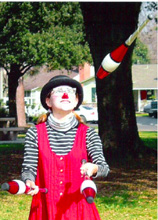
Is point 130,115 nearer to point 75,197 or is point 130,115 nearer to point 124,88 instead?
point 124,88

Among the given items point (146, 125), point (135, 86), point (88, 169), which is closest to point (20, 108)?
point (146, 125)

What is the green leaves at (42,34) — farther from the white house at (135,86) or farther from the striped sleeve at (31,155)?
the white house at (135,86)

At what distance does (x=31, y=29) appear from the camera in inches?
992

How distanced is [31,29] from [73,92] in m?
22.0

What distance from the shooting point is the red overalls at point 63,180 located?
138 inches

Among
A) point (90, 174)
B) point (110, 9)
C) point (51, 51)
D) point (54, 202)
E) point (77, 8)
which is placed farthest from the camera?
point (51, 51)

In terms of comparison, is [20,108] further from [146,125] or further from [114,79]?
[114,79]

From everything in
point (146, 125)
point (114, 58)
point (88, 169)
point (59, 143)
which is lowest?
point (146, 125)

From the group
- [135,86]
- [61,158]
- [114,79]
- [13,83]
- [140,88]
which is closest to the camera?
[61,158]

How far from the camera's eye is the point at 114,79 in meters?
10.7

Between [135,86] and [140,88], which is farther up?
[135,86]

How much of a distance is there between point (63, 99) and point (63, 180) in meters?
0.57

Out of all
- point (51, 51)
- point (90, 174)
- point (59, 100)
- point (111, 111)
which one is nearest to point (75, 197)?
point (90, 174)

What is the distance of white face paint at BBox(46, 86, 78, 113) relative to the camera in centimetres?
356
